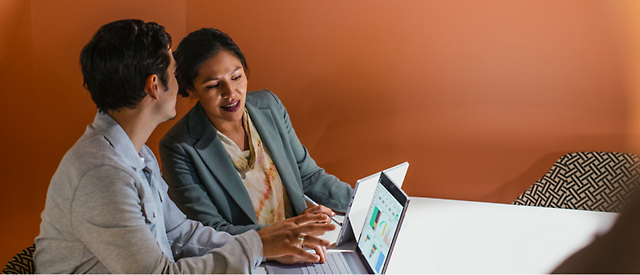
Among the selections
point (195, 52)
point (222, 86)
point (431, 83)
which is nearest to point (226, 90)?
point (222, 86)

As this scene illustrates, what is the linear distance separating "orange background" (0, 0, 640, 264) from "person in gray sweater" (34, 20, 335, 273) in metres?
1.16

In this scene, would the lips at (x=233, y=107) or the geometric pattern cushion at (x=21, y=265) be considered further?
the lips at (x=233, y=107)

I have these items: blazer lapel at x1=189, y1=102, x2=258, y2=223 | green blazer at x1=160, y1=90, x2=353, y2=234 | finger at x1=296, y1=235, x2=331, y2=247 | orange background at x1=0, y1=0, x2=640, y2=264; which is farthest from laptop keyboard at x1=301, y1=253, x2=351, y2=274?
orange background at x1=0, y1=0, x2=640, y2=264

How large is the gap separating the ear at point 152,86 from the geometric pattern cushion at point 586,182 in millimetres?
1926

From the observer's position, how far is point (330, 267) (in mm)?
1440

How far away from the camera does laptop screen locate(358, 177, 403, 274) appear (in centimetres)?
129

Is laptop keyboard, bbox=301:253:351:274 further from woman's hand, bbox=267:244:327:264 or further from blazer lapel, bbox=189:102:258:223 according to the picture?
blazer lapel, bbox=189:102:258:223

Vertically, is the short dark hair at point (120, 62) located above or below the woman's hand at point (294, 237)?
above

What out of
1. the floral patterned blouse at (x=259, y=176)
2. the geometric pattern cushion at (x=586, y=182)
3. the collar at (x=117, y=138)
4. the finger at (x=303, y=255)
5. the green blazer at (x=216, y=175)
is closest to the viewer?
the collar at (x=117, y=138)

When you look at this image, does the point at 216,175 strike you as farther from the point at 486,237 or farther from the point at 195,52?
the point at 486,237

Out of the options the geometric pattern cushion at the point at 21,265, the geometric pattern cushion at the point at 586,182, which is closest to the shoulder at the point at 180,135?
the geometric pattern cushion at the point at 21,265

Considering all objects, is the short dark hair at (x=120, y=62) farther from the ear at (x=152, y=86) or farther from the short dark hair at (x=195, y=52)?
the short dark hair at (x=195, y=52)

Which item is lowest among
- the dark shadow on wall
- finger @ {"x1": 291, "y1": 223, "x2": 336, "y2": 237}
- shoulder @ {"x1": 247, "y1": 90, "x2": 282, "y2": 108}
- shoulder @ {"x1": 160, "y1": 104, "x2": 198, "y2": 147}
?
finger @ {"x1": 291, "y1": 223, "x2": 336, "y2": 237}

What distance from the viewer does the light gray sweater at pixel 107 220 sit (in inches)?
43.3
